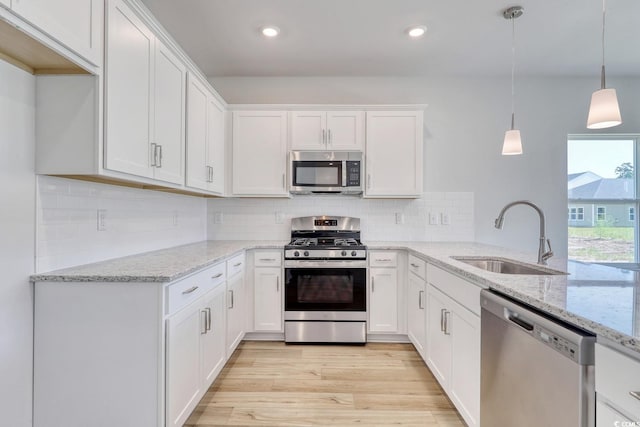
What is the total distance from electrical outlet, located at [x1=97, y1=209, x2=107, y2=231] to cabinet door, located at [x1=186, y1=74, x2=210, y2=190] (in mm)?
576

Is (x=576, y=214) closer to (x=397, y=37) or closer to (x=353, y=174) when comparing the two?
(x=353, y=174)

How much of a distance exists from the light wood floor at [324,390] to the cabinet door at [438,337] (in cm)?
19

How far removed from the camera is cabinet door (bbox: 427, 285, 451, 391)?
195 cm

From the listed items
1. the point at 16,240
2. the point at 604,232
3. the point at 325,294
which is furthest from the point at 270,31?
the point at 604,232

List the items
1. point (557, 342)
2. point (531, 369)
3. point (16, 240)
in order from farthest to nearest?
point (16, 240) < point (531, 369) < point (557, 342)

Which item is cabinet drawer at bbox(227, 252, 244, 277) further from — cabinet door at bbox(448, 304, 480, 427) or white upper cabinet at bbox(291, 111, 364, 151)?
cabinet door at bbox(448, 304, 480, 427)

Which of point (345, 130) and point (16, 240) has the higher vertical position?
point (345, 130)

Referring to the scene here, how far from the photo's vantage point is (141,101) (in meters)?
1.71

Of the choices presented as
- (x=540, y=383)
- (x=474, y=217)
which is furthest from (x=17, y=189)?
(x=474, y=217)

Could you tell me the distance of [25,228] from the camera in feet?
4.61

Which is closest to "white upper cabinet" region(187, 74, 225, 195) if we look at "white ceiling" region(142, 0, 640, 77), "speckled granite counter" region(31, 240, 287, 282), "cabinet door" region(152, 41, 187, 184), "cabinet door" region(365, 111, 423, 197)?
"cabinet door" region(152, 41, 187, 184)

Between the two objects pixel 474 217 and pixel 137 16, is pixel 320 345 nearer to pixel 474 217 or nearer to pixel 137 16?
pixel 474 217

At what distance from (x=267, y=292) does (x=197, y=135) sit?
1.50m

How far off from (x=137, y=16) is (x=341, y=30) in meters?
1.50
